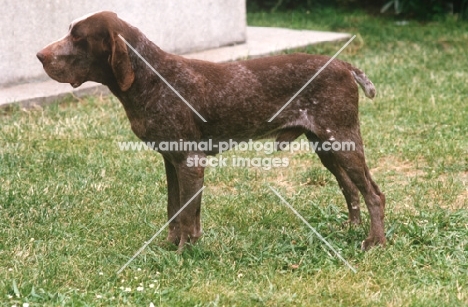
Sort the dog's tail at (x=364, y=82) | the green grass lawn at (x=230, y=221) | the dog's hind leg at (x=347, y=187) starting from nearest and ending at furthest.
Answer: the green grass lawn at (x=230, y=221)
the dog's tail at (x=364, y=82)
the dog's hind leg at (x=347, y=187)

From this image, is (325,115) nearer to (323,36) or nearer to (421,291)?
(421,291)

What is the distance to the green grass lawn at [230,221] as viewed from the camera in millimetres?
4598

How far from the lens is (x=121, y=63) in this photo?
15.6ft

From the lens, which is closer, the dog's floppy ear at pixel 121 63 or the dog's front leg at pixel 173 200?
the dog's floppy ear at pixel 121 63

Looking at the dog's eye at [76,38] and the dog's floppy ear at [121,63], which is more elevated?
the dog's eye at [76,38]

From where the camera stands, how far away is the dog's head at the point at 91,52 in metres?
4.72

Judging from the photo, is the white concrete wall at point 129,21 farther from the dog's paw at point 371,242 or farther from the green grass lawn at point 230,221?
the dog's paw at point 371,242

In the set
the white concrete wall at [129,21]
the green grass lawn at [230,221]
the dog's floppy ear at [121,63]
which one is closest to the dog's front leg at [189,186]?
the green grass lawn at [230,221]

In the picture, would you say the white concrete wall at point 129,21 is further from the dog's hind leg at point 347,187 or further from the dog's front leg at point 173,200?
the dog's hind leg at point 347,187

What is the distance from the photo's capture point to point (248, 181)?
6695 millimetres

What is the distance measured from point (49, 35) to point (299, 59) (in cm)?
475

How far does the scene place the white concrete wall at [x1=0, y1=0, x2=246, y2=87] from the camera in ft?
29.2

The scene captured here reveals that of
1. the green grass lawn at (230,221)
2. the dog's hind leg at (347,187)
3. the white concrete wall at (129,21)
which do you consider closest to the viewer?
the green grass lawn at (230,221)

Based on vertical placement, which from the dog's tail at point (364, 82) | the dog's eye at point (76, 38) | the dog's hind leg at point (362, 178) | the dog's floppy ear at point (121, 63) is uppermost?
the dog's eye at point (76, 38)
